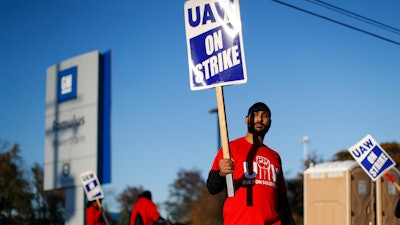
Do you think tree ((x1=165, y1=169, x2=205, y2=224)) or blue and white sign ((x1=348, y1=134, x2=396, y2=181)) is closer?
blue and white sign ((x1=348, y1=134, x2=396, y2=181))

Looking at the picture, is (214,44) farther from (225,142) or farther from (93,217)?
(93,217)

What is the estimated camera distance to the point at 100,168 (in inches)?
682

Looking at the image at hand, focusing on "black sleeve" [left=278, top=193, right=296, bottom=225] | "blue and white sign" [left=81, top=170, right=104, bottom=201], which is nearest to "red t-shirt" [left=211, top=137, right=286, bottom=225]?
"black sleeve" [left=278, top=193, right=296, bottom=225]

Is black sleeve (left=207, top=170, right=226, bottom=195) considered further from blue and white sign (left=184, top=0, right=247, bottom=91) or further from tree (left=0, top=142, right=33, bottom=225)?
tree (left=0, top=142, right=33, bottom=225)

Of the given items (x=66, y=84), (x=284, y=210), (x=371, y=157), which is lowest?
(x=284, y=210)

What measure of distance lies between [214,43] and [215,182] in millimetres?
1021

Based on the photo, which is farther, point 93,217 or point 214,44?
point 93,217

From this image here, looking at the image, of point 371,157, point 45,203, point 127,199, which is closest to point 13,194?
point 45,203

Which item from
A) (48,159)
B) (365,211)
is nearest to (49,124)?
(48,159)

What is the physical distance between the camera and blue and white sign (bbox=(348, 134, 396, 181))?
12.0m

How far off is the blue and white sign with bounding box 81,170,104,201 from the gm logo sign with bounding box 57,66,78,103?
110 inches

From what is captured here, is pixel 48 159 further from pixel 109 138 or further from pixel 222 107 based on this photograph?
pixel 222 107

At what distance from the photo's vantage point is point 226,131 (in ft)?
15.1

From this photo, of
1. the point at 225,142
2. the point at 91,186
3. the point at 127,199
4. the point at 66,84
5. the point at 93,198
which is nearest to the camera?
the point at 225,142
